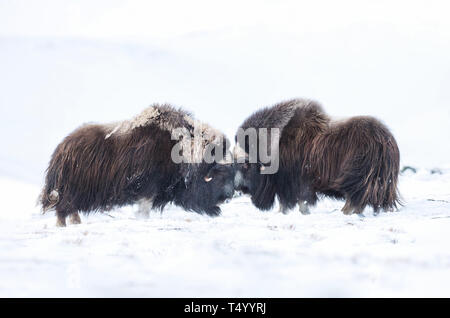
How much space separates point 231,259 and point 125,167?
6.49 ft

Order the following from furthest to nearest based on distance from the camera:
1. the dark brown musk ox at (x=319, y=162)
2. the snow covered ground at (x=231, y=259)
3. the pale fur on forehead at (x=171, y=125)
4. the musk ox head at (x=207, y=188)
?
the musk ox head at (x=207, y=188), the pale fur on forehead at (x=171, y=125), the dark brown musk ox at (x=319, y=162), the snow covered ground at (x=231, y=259)

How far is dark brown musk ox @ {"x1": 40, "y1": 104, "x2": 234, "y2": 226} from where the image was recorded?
4.16m

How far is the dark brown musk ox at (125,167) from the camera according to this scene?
4160 mm

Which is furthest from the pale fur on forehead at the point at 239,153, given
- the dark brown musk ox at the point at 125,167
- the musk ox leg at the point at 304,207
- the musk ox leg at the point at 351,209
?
the musk ox leg at the point at 351,209

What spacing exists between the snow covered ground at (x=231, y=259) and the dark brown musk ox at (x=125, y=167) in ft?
1.67

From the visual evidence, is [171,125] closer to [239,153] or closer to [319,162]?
[239,153]

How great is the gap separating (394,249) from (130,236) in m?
1.43

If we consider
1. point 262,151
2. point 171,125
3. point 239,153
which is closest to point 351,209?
point 262,151

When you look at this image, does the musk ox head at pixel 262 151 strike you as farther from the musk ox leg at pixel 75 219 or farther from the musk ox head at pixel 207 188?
the musk ox leg at pixel 75 219

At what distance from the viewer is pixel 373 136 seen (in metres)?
4.23

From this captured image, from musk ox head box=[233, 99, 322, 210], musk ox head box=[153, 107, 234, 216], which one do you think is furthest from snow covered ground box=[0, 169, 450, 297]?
musk ox head box=[233, 99, 322, 210]

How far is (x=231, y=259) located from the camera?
243cm
